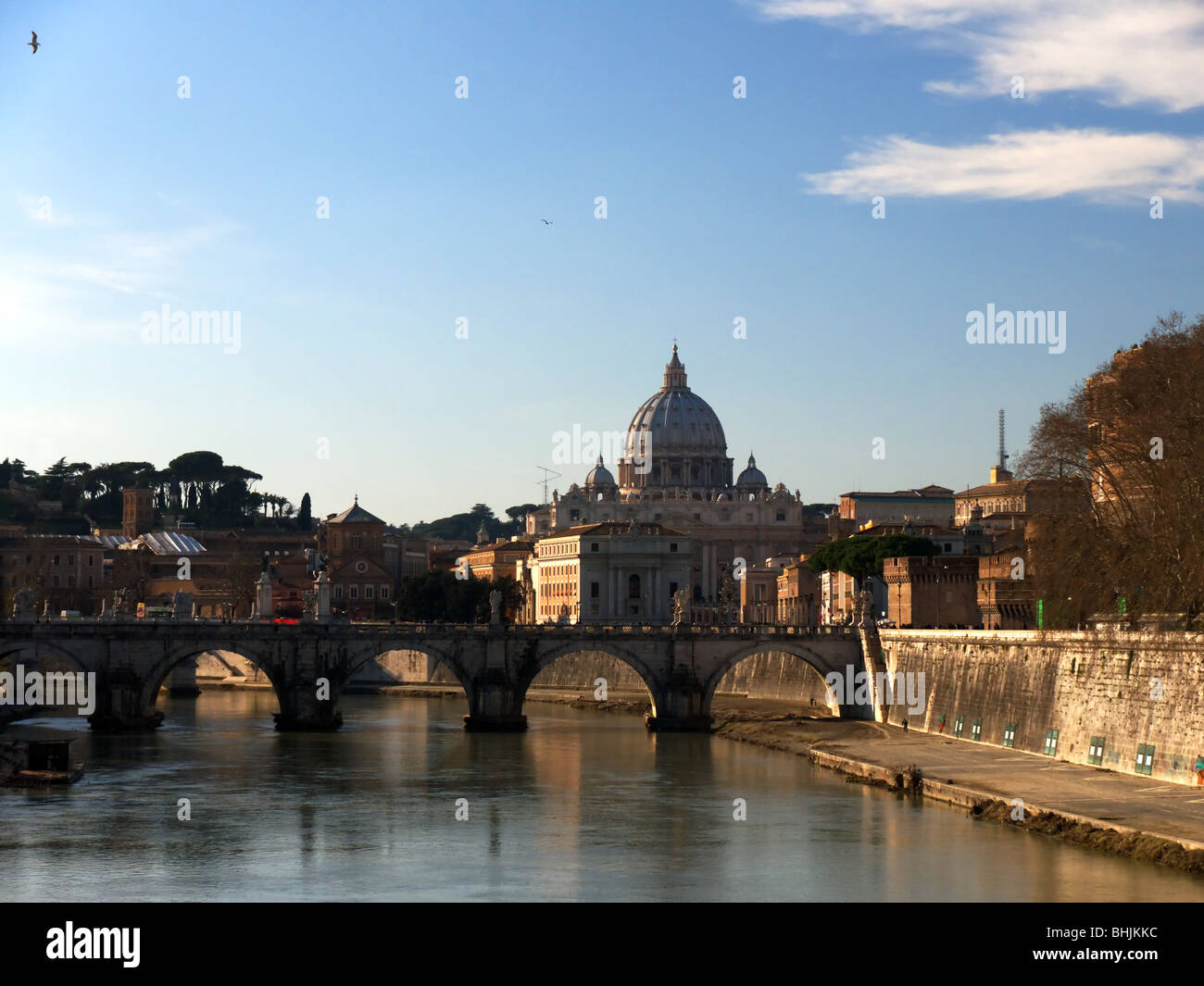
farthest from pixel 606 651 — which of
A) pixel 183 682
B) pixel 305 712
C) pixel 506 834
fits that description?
pixel 183 682

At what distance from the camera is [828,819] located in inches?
1730

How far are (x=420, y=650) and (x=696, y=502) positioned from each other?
112 metres

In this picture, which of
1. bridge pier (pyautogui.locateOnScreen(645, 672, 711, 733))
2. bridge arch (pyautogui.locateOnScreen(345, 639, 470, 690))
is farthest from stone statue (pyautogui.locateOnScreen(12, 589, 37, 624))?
bridge pier (pyautogui.locateOnScreen(645, 672, 711, 733))

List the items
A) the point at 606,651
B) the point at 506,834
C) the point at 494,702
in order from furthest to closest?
the point at 606,651 → the point at 494,702 → the point at 506,834

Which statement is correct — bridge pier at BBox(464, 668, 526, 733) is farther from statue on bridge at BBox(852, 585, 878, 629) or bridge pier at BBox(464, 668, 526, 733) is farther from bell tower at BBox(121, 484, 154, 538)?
bell tower at BBox(121, 484, 154, 538)

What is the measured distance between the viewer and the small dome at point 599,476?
190 m

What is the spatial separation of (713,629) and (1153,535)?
84.5ft

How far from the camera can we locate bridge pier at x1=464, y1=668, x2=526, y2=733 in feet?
226

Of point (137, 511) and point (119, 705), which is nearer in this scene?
point (119, 705)

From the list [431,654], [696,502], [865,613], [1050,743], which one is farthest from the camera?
[696,502]

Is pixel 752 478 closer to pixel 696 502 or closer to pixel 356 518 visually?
pixel 696 502

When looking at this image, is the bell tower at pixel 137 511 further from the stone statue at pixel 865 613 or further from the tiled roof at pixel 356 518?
the stone statue at pixel 865 613

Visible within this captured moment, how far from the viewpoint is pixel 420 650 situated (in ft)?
227

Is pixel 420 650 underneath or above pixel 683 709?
above
